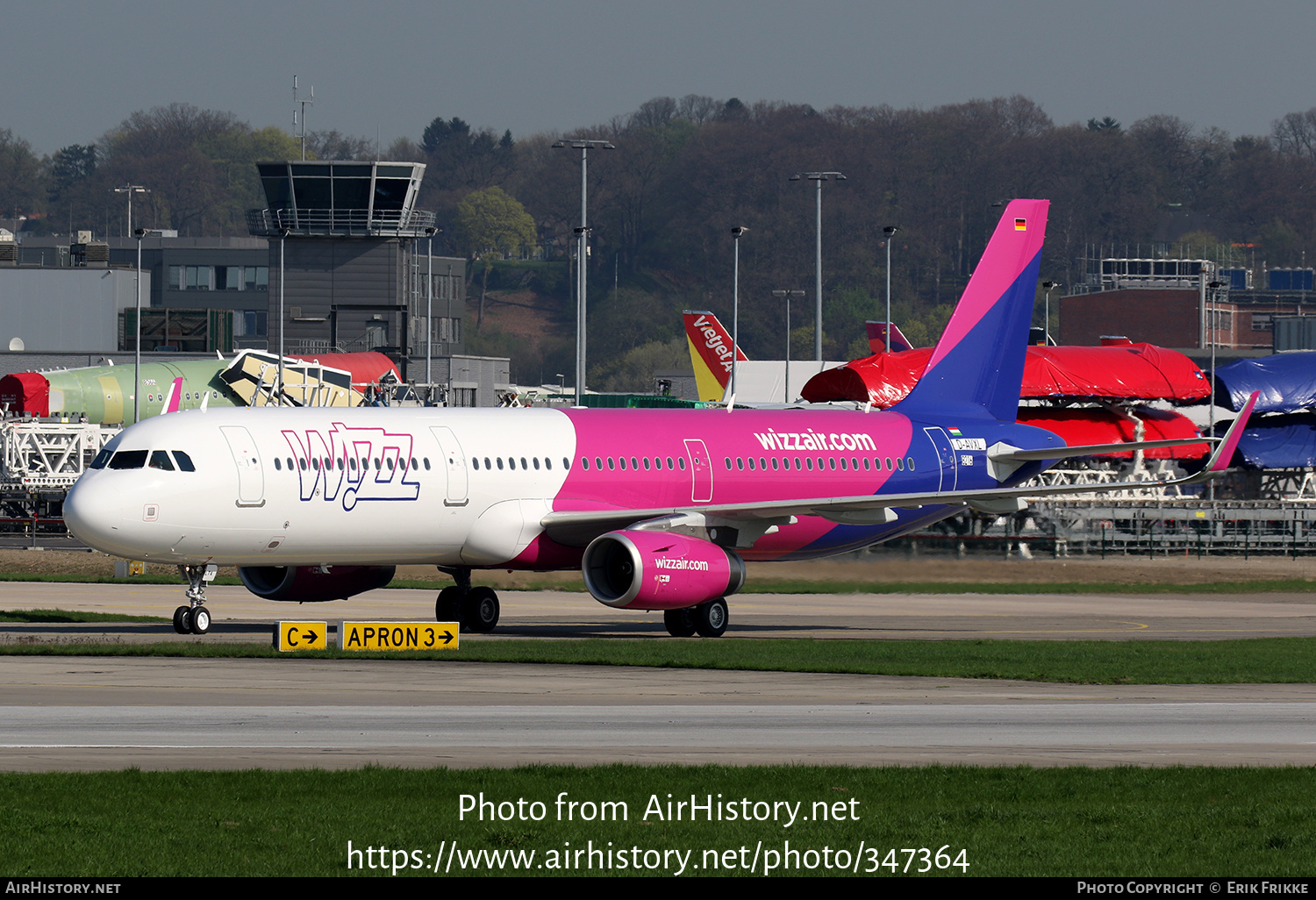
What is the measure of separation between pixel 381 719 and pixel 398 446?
14.4 m

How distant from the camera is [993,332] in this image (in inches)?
1897

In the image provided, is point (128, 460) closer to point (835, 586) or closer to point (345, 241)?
point (835, 586)

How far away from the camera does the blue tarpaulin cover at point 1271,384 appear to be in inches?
3228

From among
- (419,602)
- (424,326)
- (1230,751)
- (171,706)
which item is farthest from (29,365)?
(1230,751)

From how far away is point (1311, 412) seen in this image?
83312 mm

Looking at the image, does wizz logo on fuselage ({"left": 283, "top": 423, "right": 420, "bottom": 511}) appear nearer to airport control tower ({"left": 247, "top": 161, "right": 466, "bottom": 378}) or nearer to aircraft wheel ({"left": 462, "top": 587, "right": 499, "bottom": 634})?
aircraft wheel ({"left": 462, "top": 587, "right": 499, "bottom": 634})

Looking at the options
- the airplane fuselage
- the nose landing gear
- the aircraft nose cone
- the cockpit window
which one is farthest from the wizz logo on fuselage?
the aircraft nose cone

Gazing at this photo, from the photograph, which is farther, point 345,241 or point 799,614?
point 345,241

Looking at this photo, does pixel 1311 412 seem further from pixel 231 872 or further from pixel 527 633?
pixel 231 872

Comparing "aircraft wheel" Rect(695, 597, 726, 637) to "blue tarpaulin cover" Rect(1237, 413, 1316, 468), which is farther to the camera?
"blue tarpaulin cover" Rect(1237, 413, 1316, 468)

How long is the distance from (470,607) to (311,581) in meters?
3.47

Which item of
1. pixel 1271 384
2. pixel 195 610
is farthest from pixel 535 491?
pixel 1271 384

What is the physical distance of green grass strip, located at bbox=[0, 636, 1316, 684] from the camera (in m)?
30.4

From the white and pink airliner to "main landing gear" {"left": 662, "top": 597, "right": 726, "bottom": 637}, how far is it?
0.14 ft
